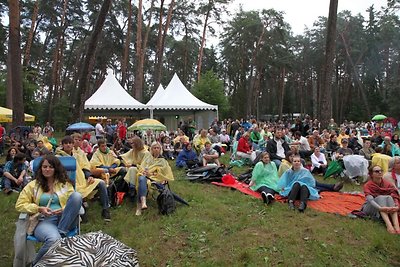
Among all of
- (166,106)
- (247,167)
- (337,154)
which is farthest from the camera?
(166,106)

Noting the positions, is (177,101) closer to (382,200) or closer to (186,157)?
(186,157)

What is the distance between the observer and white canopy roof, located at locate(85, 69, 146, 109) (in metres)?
17.4

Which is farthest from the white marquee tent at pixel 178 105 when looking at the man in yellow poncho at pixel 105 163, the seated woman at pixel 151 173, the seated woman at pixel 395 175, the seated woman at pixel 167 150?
the seated woman at pixel 395 175

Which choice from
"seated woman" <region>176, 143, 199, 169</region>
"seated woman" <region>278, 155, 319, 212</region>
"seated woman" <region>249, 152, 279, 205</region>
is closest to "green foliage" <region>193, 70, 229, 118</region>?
"seated woman" <region>176, 143, 199, 169</region>

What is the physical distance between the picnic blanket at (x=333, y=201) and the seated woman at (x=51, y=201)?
145 inches

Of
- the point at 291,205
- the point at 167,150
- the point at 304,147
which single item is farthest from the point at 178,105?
the point at 291,205

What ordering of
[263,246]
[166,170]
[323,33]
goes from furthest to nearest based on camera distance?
[323,33] → [166,170] → [263,246]

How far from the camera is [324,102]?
42.2ft

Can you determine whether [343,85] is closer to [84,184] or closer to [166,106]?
[166,106]


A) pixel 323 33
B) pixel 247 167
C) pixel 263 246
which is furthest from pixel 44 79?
pixel 263 246

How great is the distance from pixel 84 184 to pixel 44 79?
3226 cm

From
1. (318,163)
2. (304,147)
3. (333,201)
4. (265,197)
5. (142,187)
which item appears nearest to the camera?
(142,187)

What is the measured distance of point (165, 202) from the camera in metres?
5.54

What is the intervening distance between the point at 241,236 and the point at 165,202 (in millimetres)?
1343
